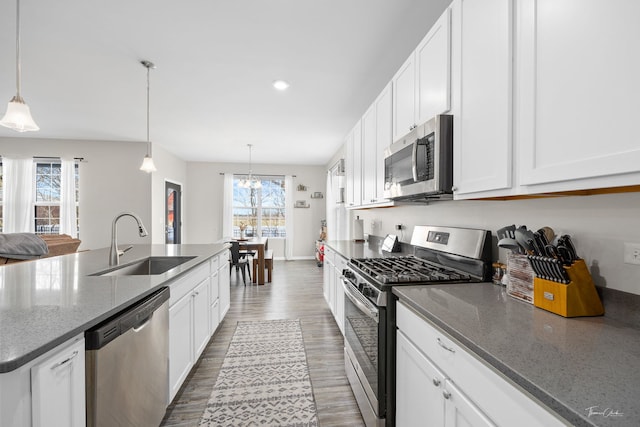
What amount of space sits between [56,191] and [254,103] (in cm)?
491

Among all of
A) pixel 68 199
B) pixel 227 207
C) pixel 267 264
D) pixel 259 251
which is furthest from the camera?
pixel 227 207

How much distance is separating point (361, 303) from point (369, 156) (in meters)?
1.64

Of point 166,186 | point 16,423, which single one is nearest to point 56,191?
point 166,186

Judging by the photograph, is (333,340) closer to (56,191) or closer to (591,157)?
(591,157)

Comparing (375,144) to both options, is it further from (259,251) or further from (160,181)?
(160,181)

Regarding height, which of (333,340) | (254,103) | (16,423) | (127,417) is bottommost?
(333,340)

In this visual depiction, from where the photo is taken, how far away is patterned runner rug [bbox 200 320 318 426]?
1.72 meters

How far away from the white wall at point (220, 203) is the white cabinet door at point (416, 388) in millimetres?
6447

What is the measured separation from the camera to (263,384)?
81.0 inches

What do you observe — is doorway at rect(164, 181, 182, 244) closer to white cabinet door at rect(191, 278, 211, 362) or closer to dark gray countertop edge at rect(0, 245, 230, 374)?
white cabinet door at rect(191, 278, 211, 362)

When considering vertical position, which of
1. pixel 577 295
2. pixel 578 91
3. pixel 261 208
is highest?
pixel 578 91

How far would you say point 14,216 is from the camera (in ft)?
17.2

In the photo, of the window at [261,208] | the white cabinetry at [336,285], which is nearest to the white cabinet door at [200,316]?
the white cabinetry at [336,285]

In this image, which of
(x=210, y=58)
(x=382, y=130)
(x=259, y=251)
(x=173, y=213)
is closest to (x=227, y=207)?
(x=173, y=213)
